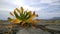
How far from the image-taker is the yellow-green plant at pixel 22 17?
227cm

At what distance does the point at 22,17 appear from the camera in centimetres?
228

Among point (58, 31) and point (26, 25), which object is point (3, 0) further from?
point (58, 31)

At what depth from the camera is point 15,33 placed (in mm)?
2283

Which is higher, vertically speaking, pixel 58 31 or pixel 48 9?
pixel 48 9

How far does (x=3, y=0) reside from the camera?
2365 mm

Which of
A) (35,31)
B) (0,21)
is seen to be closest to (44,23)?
(35,31)

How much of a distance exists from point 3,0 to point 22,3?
0.22 metres

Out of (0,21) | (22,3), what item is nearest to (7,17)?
(0,21)

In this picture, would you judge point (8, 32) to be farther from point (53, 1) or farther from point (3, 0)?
point (53, 1)

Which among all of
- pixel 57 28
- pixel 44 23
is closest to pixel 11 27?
pixel 44 23

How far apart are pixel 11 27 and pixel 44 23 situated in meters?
0.38

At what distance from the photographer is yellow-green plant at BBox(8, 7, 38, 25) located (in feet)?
7.46

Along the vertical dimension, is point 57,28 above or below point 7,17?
below

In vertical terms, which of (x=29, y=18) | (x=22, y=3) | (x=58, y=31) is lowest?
(x=58, y=31)
